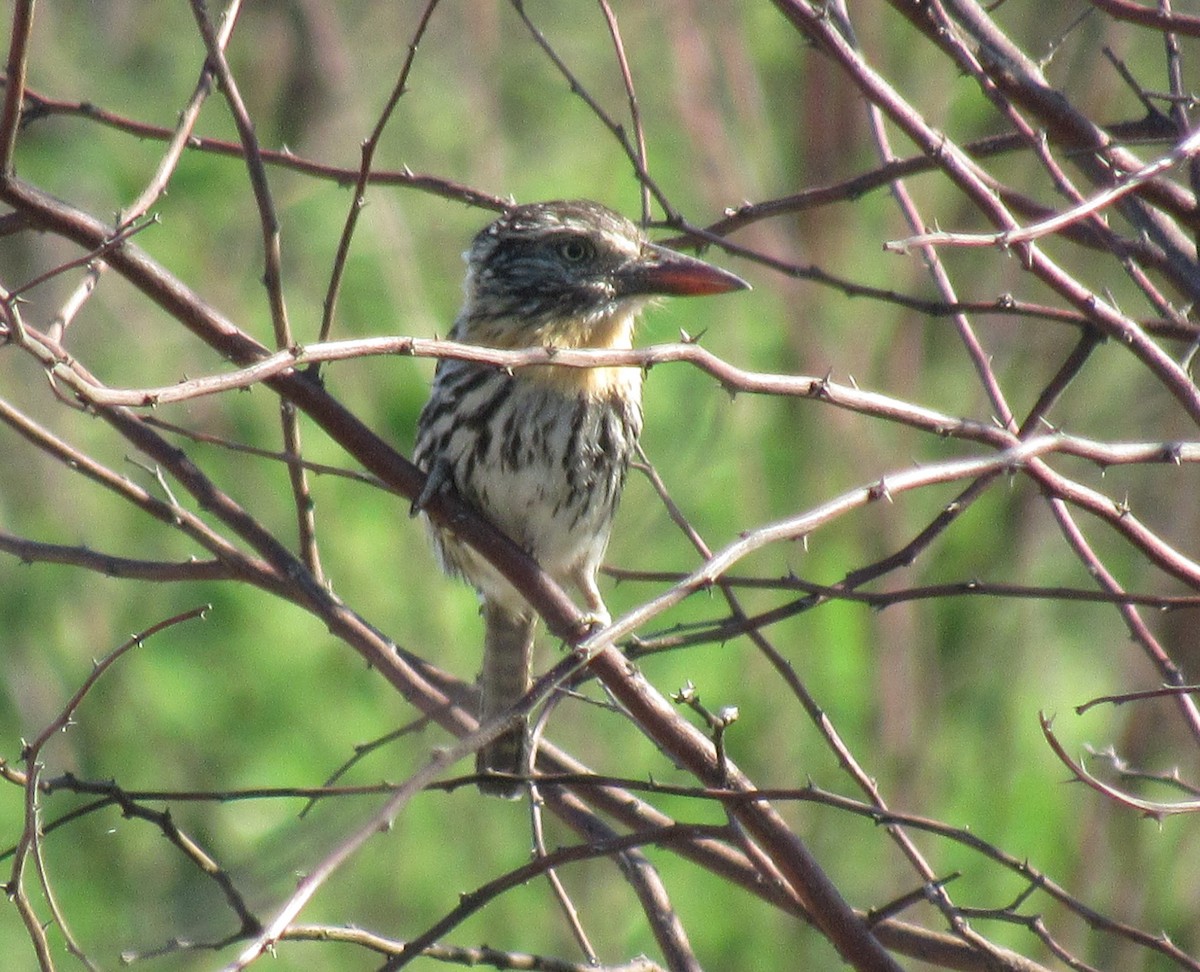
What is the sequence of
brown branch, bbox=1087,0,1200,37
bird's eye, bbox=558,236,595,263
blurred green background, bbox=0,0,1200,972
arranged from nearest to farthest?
brown branch, bbox=1087,0,1200,37 < bird's eye, bbox=558,236,595,263 < blurred green background, bbox=0,0,1200,972

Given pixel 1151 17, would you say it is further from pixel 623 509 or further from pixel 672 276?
pixel 623 509

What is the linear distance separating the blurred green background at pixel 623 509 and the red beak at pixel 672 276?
151 cm

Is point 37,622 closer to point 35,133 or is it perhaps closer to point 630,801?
point 35,133

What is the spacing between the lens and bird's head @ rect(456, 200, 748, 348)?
12.4 ft

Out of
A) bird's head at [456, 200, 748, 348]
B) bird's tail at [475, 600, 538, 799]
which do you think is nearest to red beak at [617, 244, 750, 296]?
bird's head at [456, 200, 748, 348]

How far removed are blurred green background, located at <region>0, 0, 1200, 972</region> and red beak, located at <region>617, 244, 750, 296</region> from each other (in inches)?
59.6

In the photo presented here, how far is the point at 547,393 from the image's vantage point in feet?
12.3

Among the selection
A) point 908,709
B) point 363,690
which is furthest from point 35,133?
point 908,709

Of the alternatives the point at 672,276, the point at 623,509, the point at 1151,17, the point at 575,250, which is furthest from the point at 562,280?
the point at 1151,17

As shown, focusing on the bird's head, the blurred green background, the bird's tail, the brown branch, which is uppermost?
the blurred green background

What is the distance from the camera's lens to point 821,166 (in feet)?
19.0

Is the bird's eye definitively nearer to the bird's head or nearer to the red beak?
the bird's head

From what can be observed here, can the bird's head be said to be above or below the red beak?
above

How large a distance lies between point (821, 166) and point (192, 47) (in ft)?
10.1
